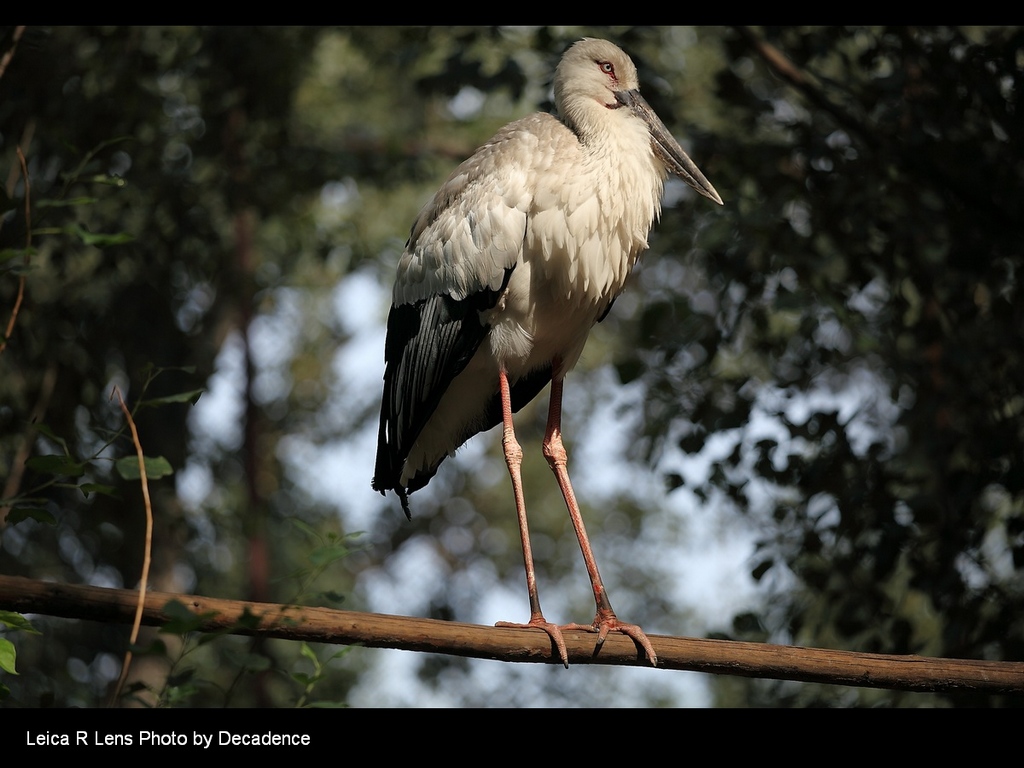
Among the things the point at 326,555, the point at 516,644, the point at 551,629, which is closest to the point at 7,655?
the point at 326,555

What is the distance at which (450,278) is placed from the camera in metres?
3.83

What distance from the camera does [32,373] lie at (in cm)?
518

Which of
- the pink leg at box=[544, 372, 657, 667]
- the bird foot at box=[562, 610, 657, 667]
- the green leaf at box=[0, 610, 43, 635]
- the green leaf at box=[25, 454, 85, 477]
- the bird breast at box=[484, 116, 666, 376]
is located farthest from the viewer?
the bird breast at box=[484, 116, 666, 376]

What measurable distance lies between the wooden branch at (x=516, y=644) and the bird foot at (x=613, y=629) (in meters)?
0.02

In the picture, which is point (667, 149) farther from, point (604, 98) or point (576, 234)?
point (576, 234)

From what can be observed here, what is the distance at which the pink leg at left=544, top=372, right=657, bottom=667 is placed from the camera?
313 cm

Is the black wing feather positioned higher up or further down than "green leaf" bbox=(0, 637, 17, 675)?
higher up

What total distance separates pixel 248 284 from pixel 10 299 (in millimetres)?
3123

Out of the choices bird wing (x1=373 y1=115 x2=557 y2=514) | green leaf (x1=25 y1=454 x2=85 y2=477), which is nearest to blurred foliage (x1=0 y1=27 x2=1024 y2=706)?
green leaf (x1=25 y1=454 x2=85 y2=477)

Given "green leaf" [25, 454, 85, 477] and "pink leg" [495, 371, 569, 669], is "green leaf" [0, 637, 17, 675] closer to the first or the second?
"green leaf" [25, 454, 85, 477]

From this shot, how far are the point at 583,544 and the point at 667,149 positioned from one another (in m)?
1.50

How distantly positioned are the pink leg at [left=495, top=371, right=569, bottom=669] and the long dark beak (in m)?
0.99

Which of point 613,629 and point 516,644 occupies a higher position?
point 613,629

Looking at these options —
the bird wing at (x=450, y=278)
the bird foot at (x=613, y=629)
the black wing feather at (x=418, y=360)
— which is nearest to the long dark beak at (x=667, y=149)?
the bird wing at (x=450, y=278)
